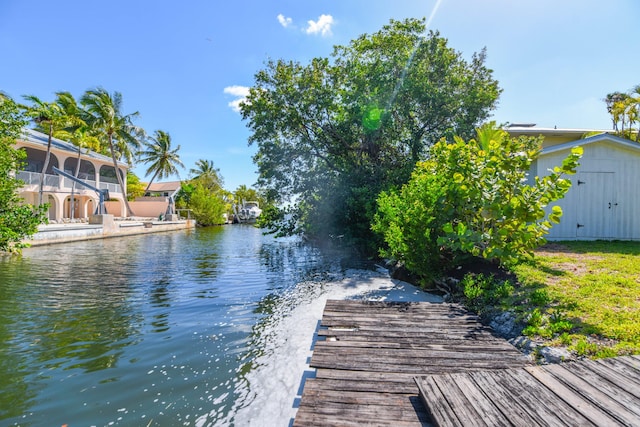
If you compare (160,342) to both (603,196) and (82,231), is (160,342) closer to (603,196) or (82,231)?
(603,196)

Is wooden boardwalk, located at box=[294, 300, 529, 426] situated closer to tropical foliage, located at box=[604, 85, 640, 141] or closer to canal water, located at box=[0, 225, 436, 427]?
canal water, located at box=[0, 225, 436, 427]

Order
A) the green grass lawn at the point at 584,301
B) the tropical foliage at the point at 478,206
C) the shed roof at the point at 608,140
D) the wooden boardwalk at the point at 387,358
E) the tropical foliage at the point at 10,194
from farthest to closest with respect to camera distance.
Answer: the shed roof at the point at 608,140
the tropical foliage at the point at 10,194
the tropical foliage at the point at 478,206
the green grass lawn at the point at 584,301
the wooden boardwalk at the point at 387,358

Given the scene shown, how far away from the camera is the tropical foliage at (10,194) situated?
25.7 ft

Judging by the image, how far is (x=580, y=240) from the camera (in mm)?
11023

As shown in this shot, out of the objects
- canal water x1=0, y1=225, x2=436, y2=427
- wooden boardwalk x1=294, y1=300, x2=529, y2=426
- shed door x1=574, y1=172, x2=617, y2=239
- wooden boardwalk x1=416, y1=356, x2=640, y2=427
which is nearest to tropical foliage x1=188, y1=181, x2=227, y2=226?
canal water x1=0, y1=225, x2=436, y2=427

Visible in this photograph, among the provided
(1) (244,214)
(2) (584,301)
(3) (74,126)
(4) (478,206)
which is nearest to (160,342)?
(4) (478,206)

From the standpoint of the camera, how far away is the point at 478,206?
20.4ft

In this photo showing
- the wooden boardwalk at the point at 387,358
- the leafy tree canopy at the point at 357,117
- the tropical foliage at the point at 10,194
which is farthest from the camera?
the leafy tree canopy at the point at 357,117

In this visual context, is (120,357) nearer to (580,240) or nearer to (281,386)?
(281,386)

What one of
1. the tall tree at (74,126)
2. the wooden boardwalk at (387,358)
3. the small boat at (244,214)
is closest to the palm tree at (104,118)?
the tall tree at (74,126)

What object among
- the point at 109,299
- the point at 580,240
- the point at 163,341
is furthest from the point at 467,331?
the point at 580,240

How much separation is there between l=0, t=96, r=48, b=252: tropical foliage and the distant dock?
8.44 metres

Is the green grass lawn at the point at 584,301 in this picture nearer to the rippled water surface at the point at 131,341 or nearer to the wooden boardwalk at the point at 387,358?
the wooden boardwalk at the point at 387,358

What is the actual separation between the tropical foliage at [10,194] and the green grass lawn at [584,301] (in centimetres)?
1078
